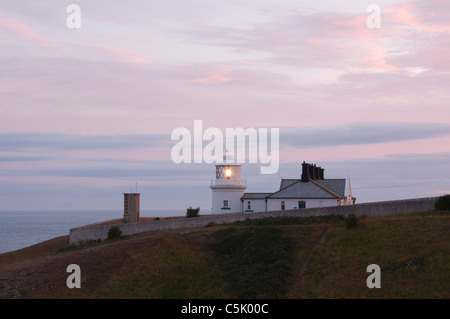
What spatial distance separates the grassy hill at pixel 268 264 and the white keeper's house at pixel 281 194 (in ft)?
46.5

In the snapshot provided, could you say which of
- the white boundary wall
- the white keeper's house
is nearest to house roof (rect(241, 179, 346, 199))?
the white keeper's house

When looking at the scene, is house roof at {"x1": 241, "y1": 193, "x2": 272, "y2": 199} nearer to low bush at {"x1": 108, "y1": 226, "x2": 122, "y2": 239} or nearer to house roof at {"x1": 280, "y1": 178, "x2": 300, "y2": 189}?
house roof at {"x1": 280, "y1": 178, "x2": 300, "y2": 189}

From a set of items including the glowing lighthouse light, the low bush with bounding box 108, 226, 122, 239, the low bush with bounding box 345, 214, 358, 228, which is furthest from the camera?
the glowing lighthouse light

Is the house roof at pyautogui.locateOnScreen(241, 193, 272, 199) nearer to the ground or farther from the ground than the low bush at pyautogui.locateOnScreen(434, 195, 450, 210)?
farther from the ground

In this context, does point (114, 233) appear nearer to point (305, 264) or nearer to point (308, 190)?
point (308, 190)

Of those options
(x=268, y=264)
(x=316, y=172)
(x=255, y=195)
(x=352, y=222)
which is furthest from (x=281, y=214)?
(x=316, y=172)

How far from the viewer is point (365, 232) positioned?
33.9 m

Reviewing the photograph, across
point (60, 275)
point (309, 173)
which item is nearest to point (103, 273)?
point (60, 275)

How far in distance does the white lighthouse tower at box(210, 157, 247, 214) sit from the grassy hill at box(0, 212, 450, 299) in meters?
18.6

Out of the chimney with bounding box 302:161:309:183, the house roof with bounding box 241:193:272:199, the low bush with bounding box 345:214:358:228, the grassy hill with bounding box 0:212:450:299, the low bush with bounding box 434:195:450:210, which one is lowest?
the grassy hill with bounding box 0:212:450:299

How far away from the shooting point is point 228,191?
5706 centimetres

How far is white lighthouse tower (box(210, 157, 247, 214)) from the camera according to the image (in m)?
56.8
